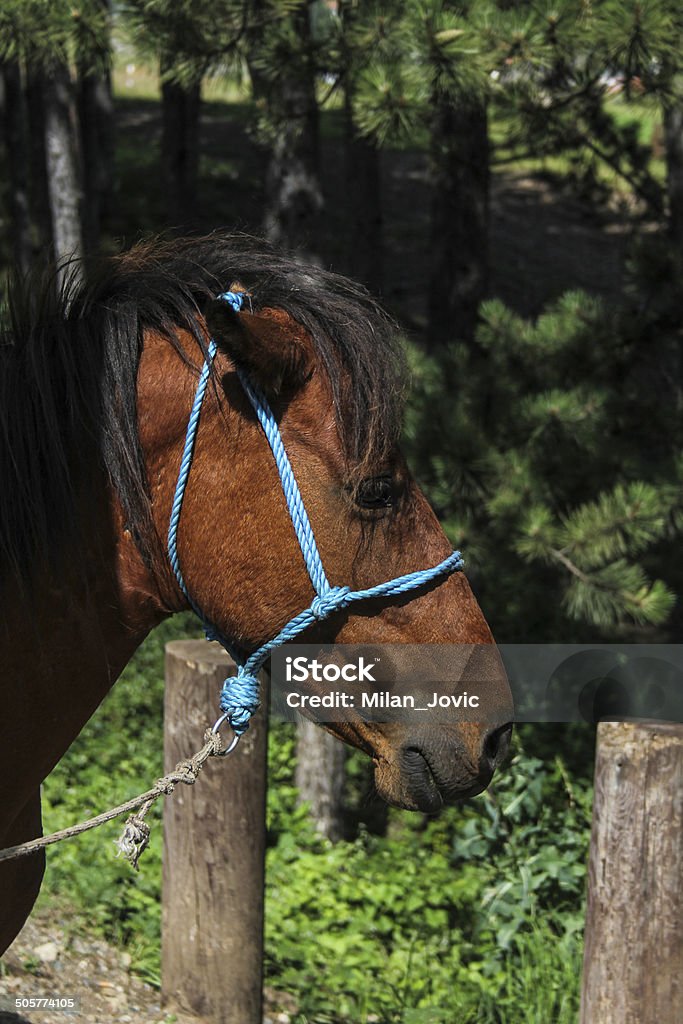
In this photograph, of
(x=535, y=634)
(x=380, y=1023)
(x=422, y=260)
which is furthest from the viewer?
(x=422, y=260)

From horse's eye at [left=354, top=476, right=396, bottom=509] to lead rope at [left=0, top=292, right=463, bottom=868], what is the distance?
0.12 m

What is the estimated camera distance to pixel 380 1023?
11.5 feet

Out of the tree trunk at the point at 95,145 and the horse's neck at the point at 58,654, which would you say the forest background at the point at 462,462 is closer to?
the horse's neck at the point at 58,654

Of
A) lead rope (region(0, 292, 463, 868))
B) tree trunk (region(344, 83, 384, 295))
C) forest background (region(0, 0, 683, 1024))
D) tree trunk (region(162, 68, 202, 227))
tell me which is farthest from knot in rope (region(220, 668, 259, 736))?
tree trunk (region(162, 68, 202, 227))

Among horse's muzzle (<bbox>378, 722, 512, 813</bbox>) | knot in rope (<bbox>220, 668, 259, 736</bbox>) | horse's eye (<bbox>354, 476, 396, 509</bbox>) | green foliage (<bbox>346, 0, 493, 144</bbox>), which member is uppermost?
green foliage (<bbox>346, 0, 493, 144</bbox>)

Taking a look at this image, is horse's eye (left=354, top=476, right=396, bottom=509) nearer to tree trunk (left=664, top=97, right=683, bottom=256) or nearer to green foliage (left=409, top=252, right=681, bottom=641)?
green foliage (left=409, top=252, right=681, bottom=641)

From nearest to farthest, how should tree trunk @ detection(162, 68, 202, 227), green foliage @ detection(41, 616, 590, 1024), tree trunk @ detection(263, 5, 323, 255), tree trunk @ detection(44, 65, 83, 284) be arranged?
green foliage @ detection(41, 616, 590, 1024) → tree trunk @ detection(263, 5, 323, 255) → tree trunk @ detection(44, 65, 83, 284) → tree trunk @ detection(162, 68, 202, 227)

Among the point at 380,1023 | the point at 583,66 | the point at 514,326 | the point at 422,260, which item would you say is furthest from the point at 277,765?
the point at 422,260

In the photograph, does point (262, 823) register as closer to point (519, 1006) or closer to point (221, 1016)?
point (221, 1016)

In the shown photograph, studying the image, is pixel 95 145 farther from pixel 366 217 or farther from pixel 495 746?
pixel 495 746

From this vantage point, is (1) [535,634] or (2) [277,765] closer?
(2) [277,765]

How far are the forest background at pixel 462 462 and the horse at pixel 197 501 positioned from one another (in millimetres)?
492

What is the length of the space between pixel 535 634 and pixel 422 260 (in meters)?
10.4

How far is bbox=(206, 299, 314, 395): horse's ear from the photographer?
1.67 m
